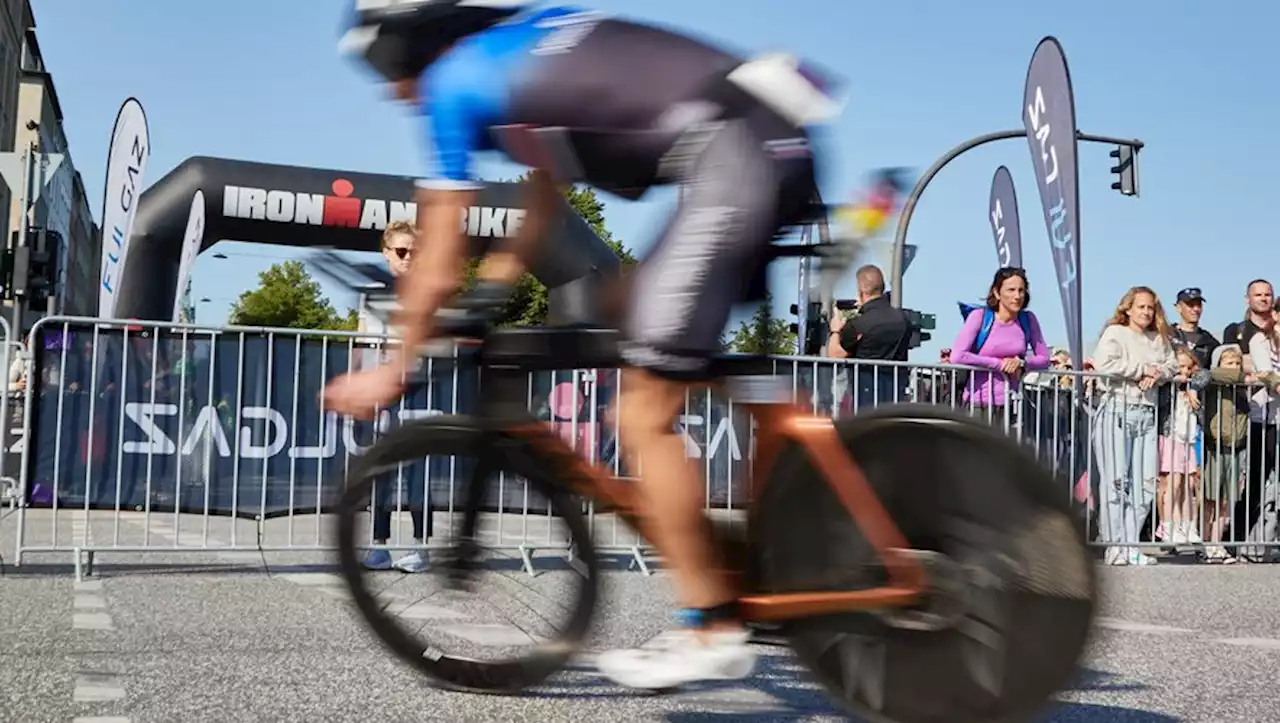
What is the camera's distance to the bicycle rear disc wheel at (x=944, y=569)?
266 centimetres

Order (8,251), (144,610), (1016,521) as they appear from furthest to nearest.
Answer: (8,251), (144,610), (1016,521)

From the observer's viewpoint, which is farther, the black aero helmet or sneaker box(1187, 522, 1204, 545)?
sneaker box(1187, 522, 1204, 545)

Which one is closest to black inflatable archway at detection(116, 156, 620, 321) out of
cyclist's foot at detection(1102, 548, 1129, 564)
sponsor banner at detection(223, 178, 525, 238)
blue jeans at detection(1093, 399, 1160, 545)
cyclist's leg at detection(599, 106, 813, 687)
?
sponsor banner at detection(223, 178, 525, 238)

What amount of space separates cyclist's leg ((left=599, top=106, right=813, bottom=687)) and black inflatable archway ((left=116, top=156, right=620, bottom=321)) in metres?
14.5

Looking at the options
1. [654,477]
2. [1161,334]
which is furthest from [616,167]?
[1161,334]

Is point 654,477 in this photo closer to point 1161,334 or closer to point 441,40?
point 441,40

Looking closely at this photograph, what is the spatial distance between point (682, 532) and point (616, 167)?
2.49 feet

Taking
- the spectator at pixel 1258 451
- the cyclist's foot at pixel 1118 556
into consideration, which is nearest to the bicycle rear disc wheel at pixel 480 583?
the cyclist's foot at pixel 1118 556

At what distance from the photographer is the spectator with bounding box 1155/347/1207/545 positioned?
34.2ft

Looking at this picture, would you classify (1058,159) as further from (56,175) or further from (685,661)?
(56,175)

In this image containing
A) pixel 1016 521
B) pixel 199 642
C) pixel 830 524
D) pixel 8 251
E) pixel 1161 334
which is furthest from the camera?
pixel 8 251

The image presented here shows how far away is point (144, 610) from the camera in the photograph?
19.7ft

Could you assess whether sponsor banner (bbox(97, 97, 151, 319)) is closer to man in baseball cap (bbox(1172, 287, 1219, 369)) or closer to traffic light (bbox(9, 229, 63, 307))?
traffic light (bbox(9, 229, 63, 307))

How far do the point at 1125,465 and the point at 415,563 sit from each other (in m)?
7.95
